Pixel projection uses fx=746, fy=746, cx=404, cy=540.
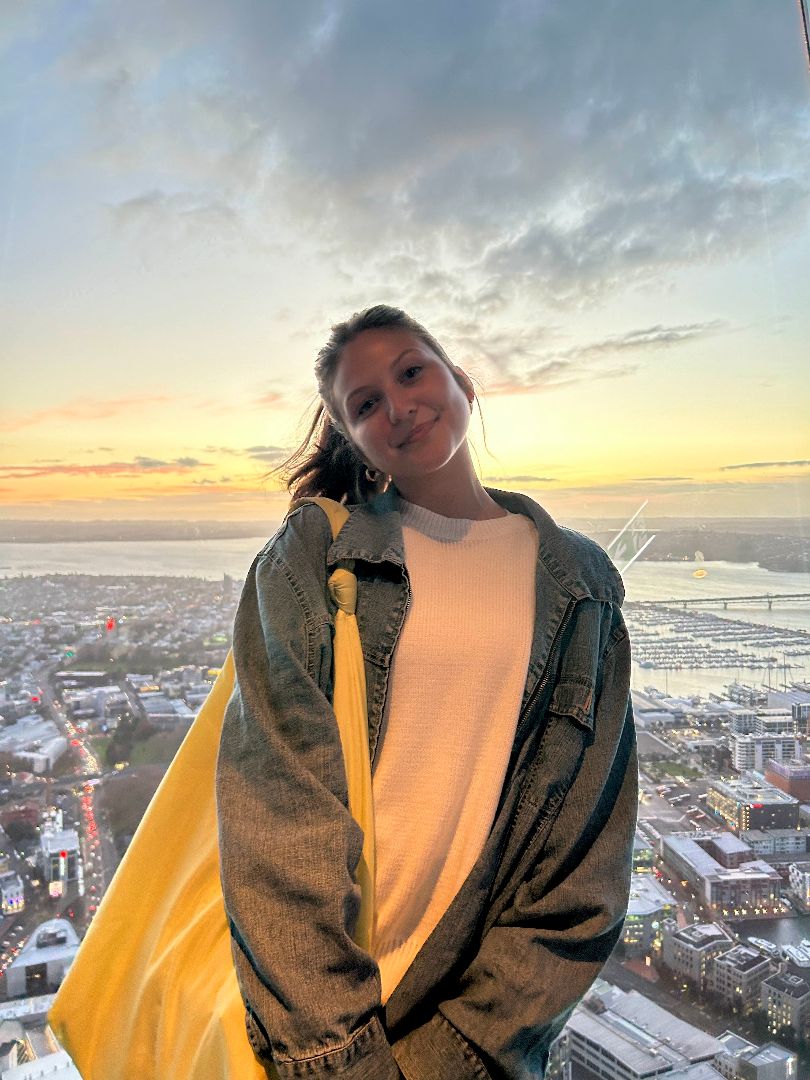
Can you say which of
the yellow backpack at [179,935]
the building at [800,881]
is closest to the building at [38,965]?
the yellow backpack at [179,935]

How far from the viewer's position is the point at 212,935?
1.02 m

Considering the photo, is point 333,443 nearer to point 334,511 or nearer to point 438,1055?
point 334,511

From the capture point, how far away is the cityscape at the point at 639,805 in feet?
5.19

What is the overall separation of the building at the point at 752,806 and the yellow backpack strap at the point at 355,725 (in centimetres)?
105

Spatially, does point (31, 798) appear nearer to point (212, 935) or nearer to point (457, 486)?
point (212, 935)

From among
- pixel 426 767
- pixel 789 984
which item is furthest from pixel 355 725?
pixel 789 984

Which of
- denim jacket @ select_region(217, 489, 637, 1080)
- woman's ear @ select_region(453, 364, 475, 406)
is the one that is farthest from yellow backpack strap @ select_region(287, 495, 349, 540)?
woman's ear @ select_region(453, 364, 475, 406)

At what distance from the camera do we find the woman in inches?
36.1

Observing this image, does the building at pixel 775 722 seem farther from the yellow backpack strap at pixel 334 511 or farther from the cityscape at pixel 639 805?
the yellow backpack strap at pixel 334 511

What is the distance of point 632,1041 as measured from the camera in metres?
1.59

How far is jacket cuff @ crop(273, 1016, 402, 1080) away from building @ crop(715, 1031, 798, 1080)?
A: 3.43ft

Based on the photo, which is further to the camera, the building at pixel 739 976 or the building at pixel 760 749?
the building at pixel 760 749

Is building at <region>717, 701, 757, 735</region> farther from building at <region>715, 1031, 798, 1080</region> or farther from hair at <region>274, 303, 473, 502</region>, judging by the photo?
hair at <region>274, 303, 473, 502</region>

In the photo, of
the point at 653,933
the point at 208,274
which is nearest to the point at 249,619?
the point at 208,274
